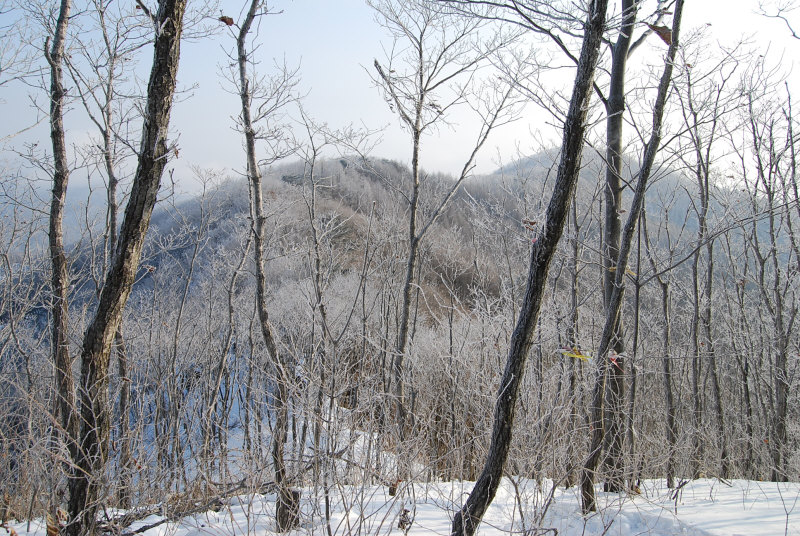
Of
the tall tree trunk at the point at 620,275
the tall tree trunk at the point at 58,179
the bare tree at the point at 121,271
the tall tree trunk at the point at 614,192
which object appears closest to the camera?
the bare tree at the point at 121,271

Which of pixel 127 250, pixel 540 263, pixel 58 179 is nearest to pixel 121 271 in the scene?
pixel 127 250

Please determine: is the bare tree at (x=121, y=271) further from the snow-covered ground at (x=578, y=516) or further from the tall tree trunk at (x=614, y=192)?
the tall tree trunk at (x=614, y=192)

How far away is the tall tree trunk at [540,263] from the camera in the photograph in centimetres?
287

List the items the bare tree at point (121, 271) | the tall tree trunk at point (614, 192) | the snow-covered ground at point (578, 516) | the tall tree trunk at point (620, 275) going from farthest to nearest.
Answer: the tall tree trunk at point (614, 192)
the tall tree trunk at point (620, 275)
the snow-covered ground at point (578, 516)
the bare tree at point (121, 271)

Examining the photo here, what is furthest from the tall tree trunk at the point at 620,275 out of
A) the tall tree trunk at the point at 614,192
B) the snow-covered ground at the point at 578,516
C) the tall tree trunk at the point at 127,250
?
the tall tree trunk at the point at 127,250

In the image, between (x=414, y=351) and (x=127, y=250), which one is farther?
(x=414, y=351)

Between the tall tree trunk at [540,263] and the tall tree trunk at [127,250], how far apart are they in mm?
3005

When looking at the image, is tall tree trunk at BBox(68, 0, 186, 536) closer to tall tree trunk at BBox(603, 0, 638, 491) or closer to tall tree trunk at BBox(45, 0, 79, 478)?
tall tree trunk at BBox(45, 0, 79, 478)

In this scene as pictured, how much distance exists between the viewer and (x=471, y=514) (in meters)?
3.39

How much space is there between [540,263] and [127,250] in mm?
3278

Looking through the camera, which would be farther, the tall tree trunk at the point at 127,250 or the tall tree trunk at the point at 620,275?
the tall tree trunk at the point at 620,275

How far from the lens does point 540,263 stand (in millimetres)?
3139

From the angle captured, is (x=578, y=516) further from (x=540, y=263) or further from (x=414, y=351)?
(x=414, y=351)

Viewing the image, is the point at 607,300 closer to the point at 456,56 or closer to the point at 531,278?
the point at 531,278
